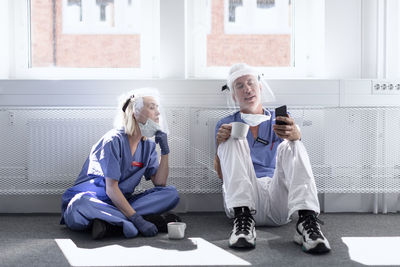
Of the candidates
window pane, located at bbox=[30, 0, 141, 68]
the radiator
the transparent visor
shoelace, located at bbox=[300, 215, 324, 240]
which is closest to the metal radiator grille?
the radiator

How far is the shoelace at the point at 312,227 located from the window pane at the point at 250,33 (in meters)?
1.44

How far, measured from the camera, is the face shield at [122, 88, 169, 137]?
243 cm

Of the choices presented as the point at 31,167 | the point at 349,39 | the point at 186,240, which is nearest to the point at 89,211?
the point at 186,240

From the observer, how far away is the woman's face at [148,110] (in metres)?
2.43

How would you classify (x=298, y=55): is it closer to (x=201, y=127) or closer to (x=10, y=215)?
(x=201, y=127)

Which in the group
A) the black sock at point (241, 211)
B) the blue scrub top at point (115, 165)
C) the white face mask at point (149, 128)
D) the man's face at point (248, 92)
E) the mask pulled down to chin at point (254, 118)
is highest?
the man's face at point (248, 92)

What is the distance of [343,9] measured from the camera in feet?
9.77

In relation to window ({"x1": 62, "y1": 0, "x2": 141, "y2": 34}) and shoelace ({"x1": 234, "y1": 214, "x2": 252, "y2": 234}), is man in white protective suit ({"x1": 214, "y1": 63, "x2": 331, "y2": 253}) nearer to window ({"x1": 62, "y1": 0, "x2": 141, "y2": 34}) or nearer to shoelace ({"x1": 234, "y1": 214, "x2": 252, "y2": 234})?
shoelace ({"x1": 234, "y1": 214, "x2": 252, "y2": 234})

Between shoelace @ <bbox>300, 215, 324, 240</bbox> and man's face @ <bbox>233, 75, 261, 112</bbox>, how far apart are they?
0.73 m

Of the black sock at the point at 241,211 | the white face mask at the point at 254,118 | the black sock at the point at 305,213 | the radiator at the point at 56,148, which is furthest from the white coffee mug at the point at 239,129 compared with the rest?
the radiator at the point at 56,148

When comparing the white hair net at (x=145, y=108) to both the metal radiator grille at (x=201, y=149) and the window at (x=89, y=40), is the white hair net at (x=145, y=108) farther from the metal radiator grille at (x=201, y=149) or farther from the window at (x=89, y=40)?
the window at (x=89, y=40)

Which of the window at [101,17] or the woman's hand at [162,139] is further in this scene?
the window at [101,17]

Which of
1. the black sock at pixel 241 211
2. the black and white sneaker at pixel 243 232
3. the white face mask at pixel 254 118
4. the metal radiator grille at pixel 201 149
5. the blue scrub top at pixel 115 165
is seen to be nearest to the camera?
the black and white sneaker at pixel 243 232

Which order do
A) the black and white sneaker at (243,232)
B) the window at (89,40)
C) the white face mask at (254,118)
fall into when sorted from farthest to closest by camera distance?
the window at (89,40) < the white face mask at (254,118) < the black and white sneaker at (243,232)
